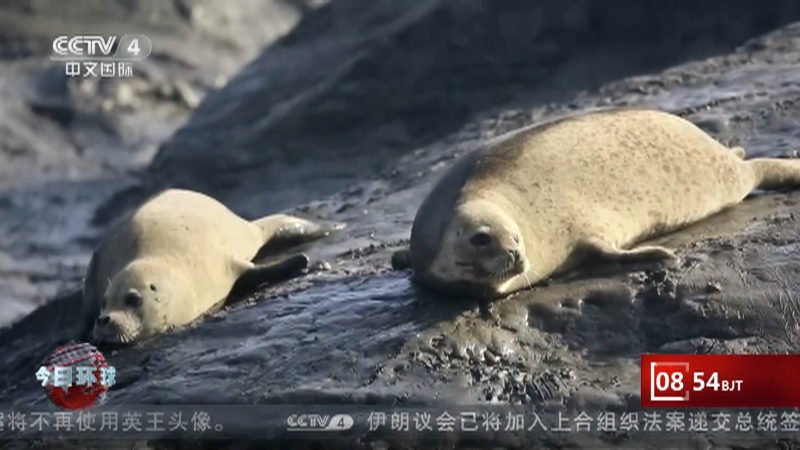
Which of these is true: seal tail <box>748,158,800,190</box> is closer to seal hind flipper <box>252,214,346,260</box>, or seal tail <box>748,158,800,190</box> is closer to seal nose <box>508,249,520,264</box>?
seal nose <box>508,249,520,264</box>

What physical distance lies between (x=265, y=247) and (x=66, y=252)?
12.0 ft

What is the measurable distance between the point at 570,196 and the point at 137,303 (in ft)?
6.21

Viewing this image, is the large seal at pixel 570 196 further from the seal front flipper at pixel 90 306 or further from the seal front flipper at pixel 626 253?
the seal front flipper at pixel 90 306

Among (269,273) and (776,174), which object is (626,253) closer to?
(776,174)

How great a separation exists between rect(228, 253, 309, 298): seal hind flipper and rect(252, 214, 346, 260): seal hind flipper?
0.63 m

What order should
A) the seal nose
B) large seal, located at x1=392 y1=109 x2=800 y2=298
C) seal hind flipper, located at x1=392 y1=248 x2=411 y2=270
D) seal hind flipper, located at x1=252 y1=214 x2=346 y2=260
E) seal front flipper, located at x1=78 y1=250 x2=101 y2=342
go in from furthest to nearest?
1. seal hind flipper, located at x1=252 y1=214 x2=346 y2=260
2. seal front flipper, located at x1=78 y1=250 x2=101 y2=342
3. seal hind flipper, located at x1=392 y1=248 x2=411 y2=270
4. large seal, located at x1=392 y1=109 x2=800 y2=298
5. the seal nose

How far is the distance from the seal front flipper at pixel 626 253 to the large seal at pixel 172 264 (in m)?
1.53

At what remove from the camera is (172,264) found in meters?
6.19

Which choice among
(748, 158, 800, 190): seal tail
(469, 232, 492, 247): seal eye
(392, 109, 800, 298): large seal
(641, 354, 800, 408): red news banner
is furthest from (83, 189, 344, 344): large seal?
(641, 354, 800, 408): red news banner

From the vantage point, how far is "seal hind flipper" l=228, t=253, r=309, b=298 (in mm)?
6227

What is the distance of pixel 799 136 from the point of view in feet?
22.3

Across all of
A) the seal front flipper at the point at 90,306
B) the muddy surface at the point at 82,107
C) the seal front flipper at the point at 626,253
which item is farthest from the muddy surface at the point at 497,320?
the muddy surface at the point at 82,107

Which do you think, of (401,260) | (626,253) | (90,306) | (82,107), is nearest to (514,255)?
(626,253)

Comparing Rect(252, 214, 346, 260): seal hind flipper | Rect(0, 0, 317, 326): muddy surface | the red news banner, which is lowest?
the red news banner
